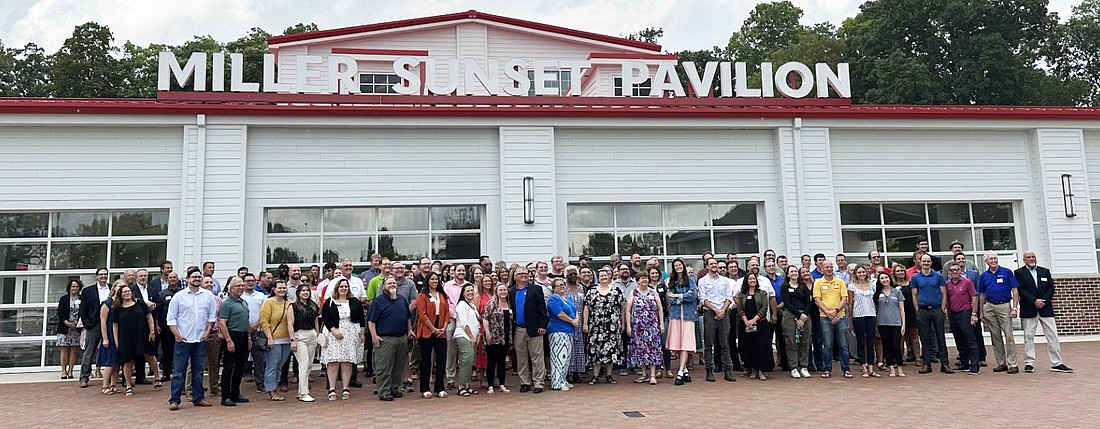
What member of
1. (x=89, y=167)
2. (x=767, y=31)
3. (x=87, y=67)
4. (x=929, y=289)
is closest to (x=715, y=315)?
(x=929, y=289)

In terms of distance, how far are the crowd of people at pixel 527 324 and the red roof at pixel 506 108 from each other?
3.25 m

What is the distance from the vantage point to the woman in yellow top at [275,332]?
29.6ft

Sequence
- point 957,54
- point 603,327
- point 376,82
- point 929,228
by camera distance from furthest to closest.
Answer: point 957,54, point 376,82, point 929,228, point 603,327

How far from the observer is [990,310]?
34.8 feet

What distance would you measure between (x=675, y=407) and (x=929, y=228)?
9201 millimetres

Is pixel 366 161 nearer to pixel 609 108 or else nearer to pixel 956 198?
pixel 609 108

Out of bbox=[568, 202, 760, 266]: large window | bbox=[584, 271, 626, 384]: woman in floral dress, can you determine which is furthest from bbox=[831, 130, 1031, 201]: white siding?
bbox=[584, 271, 626, 384]: woman in floral dress

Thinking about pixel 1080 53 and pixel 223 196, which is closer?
pixel 223 196

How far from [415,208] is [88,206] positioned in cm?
533

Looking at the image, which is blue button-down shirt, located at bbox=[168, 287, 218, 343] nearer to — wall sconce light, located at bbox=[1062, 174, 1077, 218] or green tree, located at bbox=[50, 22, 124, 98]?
wall sconce light, located at bbox=[1062, 174, 1077, 218]


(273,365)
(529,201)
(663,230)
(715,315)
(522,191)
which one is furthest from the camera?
(663,230)

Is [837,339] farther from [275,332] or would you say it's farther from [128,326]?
[128,326]

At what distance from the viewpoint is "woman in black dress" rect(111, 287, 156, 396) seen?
30.9 feet

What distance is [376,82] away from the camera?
18.9m
